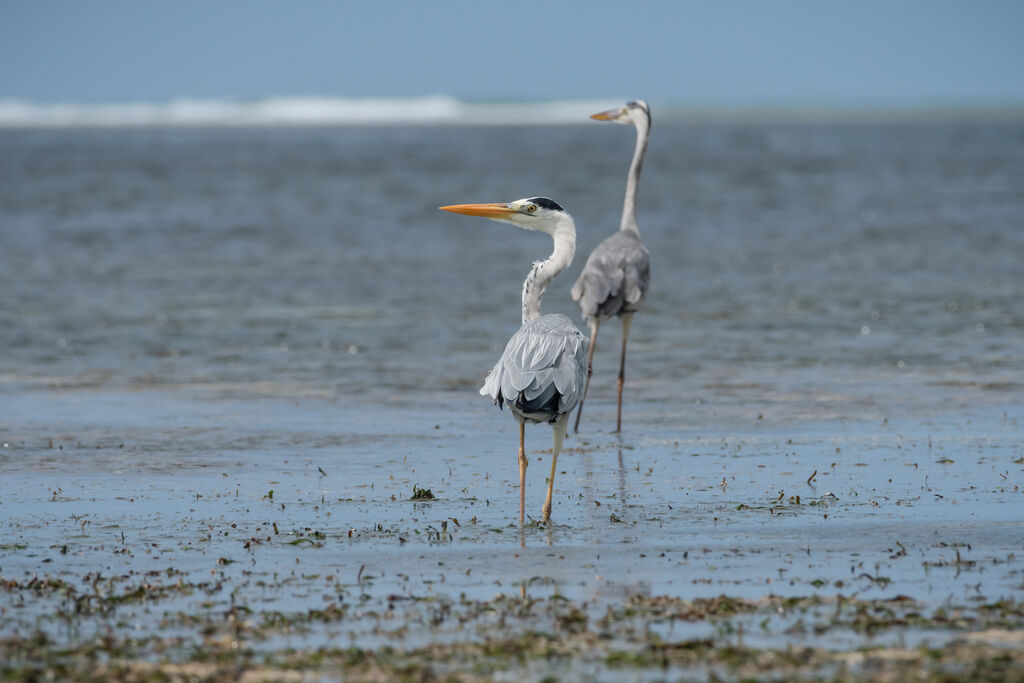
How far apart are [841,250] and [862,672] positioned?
20.1 meters

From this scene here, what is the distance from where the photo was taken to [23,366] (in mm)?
14242

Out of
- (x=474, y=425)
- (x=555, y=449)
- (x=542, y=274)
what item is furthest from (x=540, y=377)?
(x=474, y=425)

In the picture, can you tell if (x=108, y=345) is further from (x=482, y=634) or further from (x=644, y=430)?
(x=482, y=634)

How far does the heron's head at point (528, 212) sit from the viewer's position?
31.0ft

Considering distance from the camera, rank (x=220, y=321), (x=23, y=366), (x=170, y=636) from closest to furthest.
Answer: (x=170, y=636) → (x=23, y=366) → (x=220, y=321)

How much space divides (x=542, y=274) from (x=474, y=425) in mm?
2381

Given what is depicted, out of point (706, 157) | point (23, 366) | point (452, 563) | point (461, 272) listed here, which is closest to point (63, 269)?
point (461, 272)

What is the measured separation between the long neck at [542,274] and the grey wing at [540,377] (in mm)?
768

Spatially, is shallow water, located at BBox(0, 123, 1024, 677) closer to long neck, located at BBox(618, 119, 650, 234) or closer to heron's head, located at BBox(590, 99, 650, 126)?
long neck, located at BBox(618, 119, 650, 234)

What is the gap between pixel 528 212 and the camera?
31.3 feet

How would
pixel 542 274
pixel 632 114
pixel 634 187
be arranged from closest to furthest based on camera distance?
pixel 542 274, pixel 634 187, pixel 632 114

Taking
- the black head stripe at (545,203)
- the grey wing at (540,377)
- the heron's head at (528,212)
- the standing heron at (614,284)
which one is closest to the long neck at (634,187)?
the standing heron at (614,284)

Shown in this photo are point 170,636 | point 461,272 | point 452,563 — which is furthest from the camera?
point 461,272

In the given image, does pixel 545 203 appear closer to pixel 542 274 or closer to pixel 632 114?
pixel 542 274
